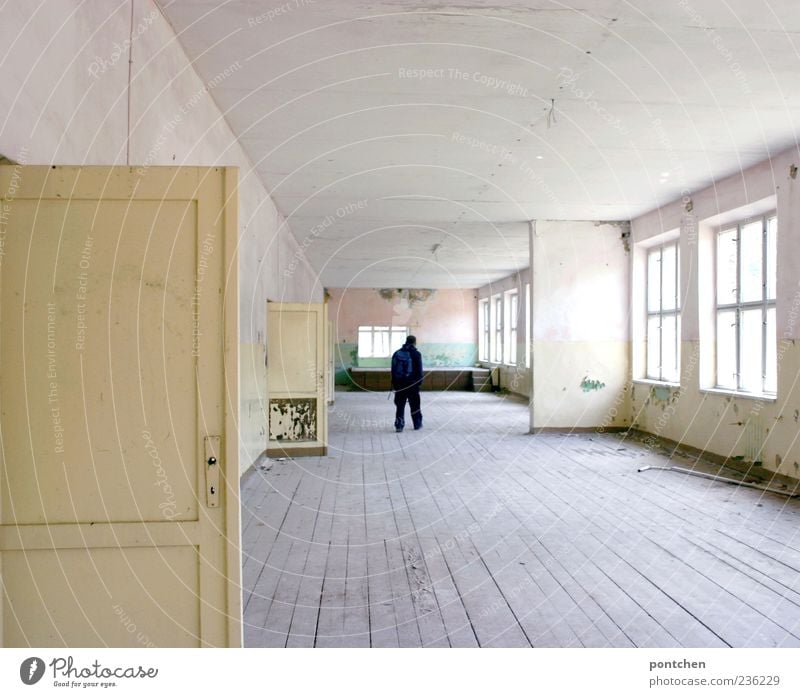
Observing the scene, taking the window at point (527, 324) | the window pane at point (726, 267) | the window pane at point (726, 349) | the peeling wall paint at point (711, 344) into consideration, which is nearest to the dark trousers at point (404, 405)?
the peeling wall paint at point (711, 344)

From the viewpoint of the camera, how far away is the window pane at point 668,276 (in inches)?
302

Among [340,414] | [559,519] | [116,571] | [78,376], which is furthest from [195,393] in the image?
[340,414]

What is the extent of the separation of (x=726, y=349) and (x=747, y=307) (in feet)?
1.87

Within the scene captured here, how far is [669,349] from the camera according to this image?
7770mm

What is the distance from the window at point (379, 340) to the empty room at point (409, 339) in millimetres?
7921

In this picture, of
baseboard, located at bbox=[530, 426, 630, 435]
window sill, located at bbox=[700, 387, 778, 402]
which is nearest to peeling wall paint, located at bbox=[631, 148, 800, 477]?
window sill, located at bbox=[700, 387, 778, 402]

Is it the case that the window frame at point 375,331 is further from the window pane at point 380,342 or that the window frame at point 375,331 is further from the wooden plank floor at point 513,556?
the wooden plank floor at point 513,556

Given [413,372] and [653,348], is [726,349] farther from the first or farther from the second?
[413,372]

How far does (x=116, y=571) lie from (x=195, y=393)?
1.80ft

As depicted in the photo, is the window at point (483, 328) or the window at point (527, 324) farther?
the window at point (483, 328)

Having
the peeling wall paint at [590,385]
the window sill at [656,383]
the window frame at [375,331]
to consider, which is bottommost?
the peeling wall paint at [590,385]

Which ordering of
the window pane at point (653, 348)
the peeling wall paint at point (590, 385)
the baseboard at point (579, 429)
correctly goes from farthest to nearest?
the peeling wall paint at point (590, 385) < the baseboard at point (579, 429) < the window pane at point (653, 348)

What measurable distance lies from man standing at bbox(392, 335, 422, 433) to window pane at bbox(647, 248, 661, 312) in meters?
2.93
